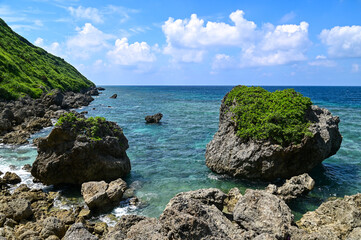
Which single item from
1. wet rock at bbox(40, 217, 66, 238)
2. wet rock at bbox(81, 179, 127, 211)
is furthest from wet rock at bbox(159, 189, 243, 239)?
wet rock at bbox(81, 179, 127, 211)

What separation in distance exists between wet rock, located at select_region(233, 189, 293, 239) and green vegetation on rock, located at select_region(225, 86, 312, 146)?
29.7 feet

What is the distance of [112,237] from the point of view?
9.60 metres

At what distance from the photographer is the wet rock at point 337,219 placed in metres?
11.7

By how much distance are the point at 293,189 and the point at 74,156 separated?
653 inches

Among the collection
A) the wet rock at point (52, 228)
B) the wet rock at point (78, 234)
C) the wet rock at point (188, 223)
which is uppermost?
the wet rock at point (188, 223)

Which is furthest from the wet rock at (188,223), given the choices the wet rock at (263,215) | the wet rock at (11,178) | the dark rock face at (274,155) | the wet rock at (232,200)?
the wet rock at (11,178)

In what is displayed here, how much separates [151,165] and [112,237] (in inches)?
647

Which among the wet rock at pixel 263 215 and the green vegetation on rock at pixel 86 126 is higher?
the green vegetation on rock at pixel 86 126

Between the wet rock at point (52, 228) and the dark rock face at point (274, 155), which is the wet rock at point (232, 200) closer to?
the dark rock face at point (274, 155)

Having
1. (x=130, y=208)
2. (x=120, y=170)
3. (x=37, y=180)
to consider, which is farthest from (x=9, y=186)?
(x=130, y=208)

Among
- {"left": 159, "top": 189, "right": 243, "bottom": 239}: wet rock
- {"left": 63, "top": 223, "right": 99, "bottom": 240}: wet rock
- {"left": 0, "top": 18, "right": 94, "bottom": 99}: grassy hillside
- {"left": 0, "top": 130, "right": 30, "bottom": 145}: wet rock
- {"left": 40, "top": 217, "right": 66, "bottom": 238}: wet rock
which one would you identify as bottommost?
{"left": 40, "top": 217, "right": 66, "bottom": 238}: wet rock

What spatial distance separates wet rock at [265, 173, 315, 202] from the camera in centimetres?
1717

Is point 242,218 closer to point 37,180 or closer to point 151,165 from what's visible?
point 151,165

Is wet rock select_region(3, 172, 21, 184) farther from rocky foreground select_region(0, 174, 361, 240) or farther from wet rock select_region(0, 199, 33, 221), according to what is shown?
wet rock select_region(0, 199, 33, 221)
